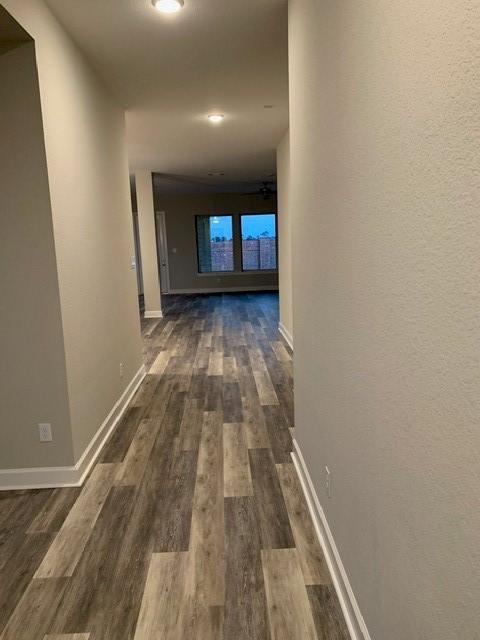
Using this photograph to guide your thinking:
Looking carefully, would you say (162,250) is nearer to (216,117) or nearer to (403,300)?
(216,117)

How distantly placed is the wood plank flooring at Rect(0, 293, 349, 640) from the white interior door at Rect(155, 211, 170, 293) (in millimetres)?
8917

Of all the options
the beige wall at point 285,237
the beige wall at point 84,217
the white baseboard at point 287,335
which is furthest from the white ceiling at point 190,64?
the white baseboard at point 287,335

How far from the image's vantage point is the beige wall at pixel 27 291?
229 cm

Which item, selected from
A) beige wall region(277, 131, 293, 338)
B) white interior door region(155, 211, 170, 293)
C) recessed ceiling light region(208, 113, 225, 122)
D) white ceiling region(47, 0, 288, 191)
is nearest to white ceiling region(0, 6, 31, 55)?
white ceiling region(47, 0, 288, 191)

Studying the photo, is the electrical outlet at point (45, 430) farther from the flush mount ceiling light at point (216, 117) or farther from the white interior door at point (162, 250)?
the white interior door at point (162, 250)

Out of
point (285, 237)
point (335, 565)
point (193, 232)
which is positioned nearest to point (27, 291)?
point (335, 565)

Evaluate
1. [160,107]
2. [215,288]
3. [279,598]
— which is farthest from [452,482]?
[215,288]

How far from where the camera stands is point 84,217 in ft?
9.66

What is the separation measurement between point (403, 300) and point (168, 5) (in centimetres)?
223

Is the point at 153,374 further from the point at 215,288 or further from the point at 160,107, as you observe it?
the point at 215,288

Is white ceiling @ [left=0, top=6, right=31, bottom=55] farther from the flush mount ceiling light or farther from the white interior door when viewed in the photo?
the white interior door

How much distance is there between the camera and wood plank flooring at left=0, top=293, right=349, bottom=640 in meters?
1.62

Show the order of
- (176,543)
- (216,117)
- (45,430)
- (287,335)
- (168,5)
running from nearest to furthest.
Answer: (176,543), (168,5), (45,430), (216,117), (287,335)

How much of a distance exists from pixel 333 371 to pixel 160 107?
3.48 metres
